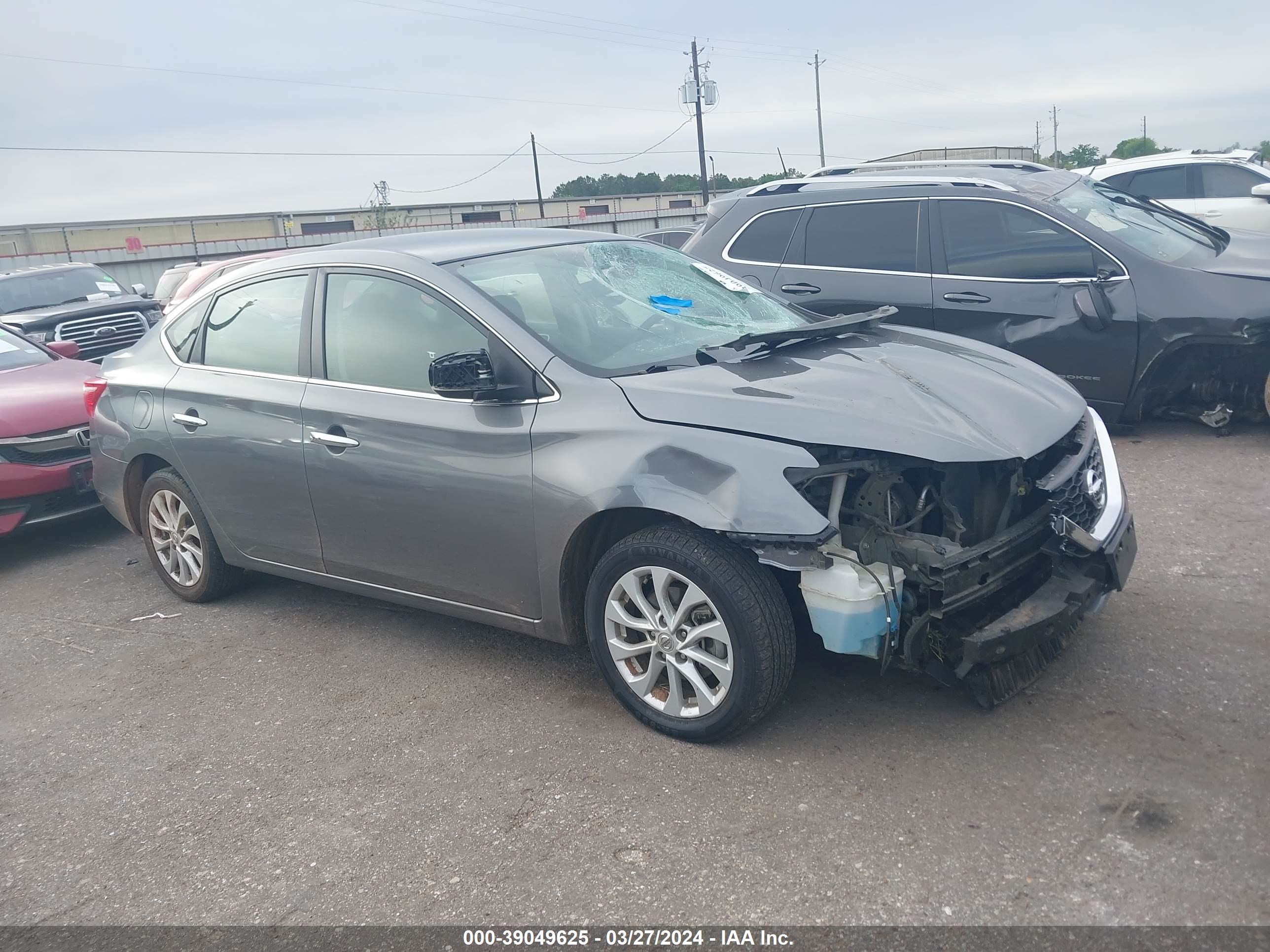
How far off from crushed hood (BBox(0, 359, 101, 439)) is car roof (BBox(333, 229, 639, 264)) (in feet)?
8.69

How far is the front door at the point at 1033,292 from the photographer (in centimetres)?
639

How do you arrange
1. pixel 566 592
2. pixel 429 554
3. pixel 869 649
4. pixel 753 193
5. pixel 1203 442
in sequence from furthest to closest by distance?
1. pixel 753 193
2. pixel 1203 442
3. pixel 429 554
4. pixel 566 592
5. pixel 869 649

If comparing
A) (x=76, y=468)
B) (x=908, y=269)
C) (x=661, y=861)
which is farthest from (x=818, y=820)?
(x=76, y=468)

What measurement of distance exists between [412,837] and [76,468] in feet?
14.8

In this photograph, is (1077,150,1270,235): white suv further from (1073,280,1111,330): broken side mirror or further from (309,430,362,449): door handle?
(309,430,362,449): door handle

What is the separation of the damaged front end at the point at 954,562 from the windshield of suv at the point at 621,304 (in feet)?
2.94

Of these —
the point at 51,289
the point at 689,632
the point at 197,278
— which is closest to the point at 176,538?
the point at 689,632

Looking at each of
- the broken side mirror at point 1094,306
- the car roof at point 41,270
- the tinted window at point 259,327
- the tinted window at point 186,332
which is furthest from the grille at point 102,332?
the broken side mirror at point 1094,306

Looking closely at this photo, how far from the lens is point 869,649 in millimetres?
3285

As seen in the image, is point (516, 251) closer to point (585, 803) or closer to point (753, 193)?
point (585, 803)

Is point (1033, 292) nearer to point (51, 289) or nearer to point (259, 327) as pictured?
point (259, 327)

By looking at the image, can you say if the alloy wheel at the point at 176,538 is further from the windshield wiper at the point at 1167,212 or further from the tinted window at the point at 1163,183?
the tinted window at the point at 1163,183

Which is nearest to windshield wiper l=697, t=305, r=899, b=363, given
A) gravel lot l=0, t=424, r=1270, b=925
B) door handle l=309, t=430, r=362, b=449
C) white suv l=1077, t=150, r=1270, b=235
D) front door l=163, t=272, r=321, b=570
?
gravel lot l=0, t=424, r=1270, b=925

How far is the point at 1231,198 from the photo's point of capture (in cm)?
1151
